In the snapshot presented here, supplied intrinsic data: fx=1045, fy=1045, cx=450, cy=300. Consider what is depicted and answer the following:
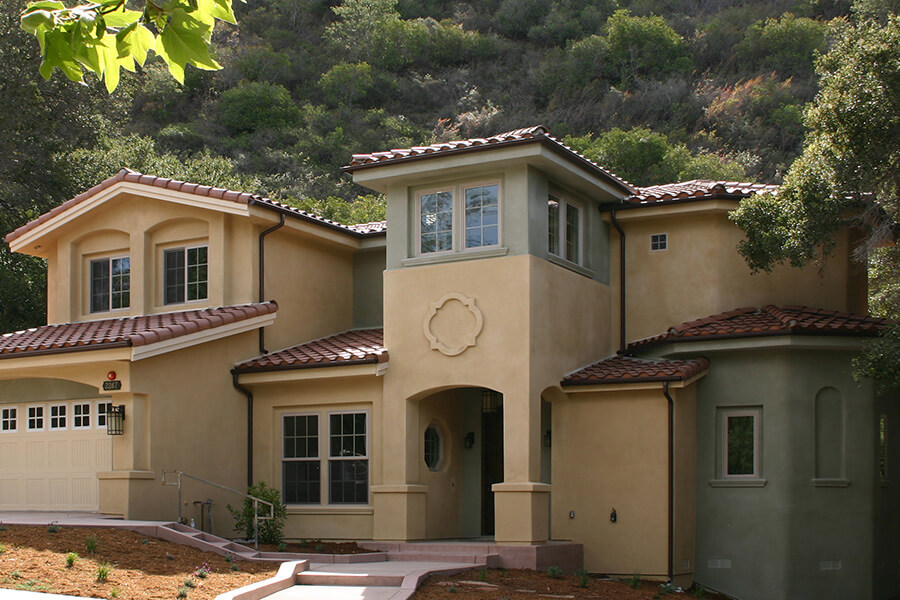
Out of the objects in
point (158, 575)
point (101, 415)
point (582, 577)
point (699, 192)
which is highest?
point (699, 192)

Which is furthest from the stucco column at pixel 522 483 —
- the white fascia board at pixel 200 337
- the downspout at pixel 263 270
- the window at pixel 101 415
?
the window at pixel 101 415

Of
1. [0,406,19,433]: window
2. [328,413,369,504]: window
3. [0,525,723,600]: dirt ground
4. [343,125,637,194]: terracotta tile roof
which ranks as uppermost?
[343,125,637,194]: terracotta tile roof

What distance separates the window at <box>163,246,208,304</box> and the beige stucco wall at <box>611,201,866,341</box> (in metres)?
7.74

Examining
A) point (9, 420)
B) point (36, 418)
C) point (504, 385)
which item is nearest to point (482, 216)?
point (504, 385)

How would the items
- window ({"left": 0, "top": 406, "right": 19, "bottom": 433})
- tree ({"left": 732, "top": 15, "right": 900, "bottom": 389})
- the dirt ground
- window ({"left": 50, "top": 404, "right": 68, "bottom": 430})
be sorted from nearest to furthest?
the dirt ground, tree ({"left": 732, "top": 15, "right": 900, "bottom": 389}), window ({"left": 50, "top": 404, "right": 68, "bottom": 430}), window ({"left": 0, "top": 406, "right": 19, "bottom": 433})

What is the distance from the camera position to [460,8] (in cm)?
7575

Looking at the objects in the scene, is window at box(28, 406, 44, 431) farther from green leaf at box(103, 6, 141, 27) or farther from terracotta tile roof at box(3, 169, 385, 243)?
green leaf at box(103, 6, 141, 27)

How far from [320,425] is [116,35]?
14675 mm

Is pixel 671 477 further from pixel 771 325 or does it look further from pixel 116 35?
pixel 116 35

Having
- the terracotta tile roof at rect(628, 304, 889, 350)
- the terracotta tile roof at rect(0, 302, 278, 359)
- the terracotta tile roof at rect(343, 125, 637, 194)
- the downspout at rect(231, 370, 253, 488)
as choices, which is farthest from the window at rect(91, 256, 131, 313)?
the terracotta tile roof at rect(628, 304, 889, 350)

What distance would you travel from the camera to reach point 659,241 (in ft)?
63.3

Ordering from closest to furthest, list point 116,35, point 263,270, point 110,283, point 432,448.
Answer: point 116,35 < point 432,448 < point 263,270 < point 110,283

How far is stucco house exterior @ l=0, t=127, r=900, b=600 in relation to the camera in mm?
16625

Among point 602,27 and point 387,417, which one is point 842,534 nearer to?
point 387,417
